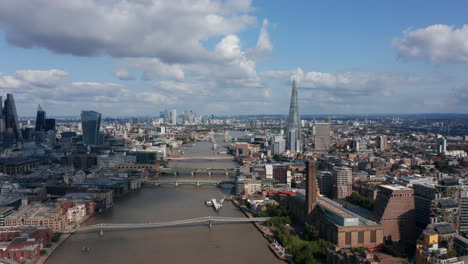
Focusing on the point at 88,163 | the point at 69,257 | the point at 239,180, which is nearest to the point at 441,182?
the point at 239,180

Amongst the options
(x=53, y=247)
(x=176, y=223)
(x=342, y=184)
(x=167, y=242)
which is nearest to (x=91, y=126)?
(x=342, y=184)

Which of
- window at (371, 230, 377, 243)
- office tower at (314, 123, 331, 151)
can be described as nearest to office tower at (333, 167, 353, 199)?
window at (371, 230, 377, 243)

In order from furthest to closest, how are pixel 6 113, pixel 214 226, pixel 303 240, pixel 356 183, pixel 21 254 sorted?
pixel 6 113
pixel 356 183
pixel 214 226
pixel 303 240
pixel 21 254

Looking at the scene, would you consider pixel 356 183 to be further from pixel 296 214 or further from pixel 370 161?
pixel 370 161

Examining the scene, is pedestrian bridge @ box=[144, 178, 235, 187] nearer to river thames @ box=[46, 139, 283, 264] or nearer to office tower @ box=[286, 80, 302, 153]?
river thames @ box=[46, 139, 283, 264]

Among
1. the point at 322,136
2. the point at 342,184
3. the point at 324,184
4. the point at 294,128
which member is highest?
the point at 294,128

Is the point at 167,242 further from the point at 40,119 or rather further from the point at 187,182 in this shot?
the point at 40,119
